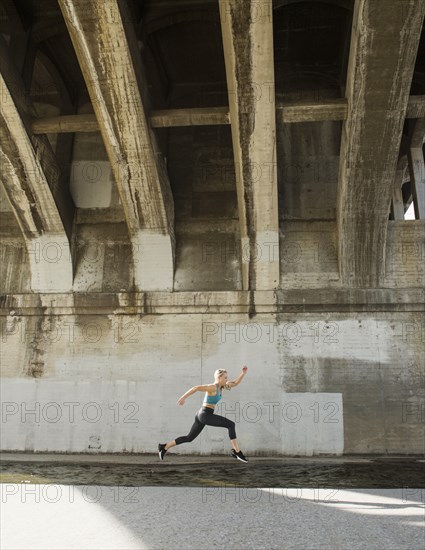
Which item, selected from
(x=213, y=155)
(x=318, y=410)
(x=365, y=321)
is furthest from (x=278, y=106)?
(x=318, y=410)

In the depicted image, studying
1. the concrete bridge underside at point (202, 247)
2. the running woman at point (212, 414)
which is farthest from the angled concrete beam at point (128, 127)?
the running woman at point (212, 414)

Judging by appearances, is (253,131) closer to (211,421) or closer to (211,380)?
(211,380)

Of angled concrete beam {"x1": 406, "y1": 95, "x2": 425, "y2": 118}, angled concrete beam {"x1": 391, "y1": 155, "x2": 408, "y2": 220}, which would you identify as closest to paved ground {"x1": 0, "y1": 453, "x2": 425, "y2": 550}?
angled concrete beam {"x1": 406, "y1": 95, "x2": 425, "y2": 118}

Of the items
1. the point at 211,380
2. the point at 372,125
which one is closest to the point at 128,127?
the point at 372,125

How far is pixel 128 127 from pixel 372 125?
4.78 metres

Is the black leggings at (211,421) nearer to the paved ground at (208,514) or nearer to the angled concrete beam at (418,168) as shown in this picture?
the paved ground at (208,514)

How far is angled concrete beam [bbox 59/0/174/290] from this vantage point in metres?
8.73

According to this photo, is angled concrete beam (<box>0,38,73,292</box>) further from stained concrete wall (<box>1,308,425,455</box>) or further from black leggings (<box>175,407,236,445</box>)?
black leggings (<box>175,407,236,445</box>)

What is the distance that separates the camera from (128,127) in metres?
10.1

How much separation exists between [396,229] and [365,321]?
229cm

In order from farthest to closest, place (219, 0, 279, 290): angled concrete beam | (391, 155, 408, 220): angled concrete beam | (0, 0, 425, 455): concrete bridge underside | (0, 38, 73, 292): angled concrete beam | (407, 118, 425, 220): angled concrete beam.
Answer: (391, 155, 408, 220): angled concrete beam < (407, 118, 425, 220): angled concrete beam < (0, 0, 425, 455): concrete bridge underside < (0, 38, 73, 292): angled concrete beam < (219, 0, 279, 290): angled concrete beam

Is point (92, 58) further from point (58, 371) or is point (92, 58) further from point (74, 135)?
point (58, 371)

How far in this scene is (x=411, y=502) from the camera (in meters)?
5.04

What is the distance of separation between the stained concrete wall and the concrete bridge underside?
3 cm
